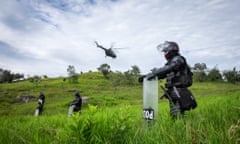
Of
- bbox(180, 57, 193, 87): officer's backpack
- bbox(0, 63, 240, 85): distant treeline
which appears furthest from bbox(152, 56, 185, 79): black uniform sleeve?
bbox(0, 63, 240, 85): distant treeline

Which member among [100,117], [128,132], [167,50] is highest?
[167,50]

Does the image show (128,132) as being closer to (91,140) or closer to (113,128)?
(113,128)

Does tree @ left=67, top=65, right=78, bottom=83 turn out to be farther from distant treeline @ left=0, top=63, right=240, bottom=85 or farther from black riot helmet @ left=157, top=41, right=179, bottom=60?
black riot helmet @ left=157, top=41, right=179, bottom=60

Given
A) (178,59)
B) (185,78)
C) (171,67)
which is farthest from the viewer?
(185,78)

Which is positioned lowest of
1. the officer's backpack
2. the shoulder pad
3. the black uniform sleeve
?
the officer's backpack

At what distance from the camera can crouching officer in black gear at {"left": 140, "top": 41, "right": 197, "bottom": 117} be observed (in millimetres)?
4176

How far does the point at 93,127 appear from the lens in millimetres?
1887

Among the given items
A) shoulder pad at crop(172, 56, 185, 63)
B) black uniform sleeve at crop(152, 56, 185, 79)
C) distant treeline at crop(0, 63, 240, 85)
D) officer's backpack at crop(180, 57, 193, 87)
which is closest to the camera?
black uniform sleeve at crop(152, 56, 185, 79)

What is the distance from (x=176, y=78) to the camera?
4523 mm

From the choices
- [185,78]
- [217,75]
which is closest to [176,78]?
[185,78]

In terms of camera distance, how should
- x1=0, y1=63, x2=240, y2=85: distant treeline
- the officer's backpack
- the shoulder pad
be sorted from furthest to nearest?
1. x1=0, y1=63, x2=240, y2=85: distant treeline
2. the officer's backpack
3. the shoulder pad

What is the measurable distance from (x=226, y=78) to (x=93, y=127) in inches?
4272

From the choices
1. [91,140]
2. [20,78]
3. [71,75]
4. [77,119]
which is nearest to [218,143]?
[91,140]

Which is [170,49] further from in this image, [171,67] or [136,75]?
[136,75]
